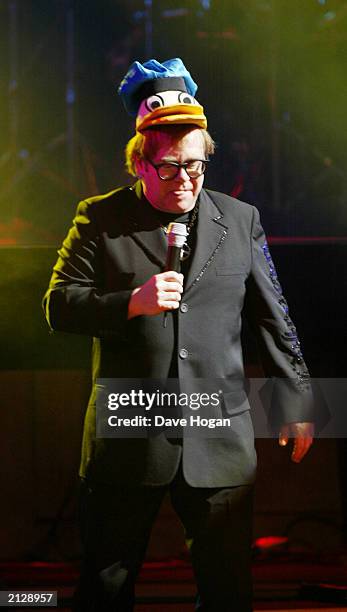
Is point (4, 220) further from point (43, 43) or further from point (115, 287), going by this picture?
point (115, 287)

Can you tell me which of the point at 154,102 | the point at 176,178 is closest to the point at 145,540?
the point at 176,178

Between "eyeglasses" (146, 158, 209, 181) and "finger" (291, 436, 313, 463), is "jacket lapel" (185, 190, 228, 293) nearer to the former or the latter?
"eyeglasses" (146, 158, 209, 181)

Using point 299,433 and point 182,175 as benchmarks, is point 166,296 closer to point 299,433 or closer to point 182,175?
point 182,175

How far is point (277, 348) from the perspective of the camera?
183 cm

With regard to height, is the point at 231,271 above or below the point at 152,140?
below

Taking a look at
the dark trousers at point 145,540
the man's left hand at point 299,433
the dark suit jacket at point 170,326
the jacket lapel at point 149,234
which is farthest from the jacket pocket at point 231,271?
the dark trousers at point 145,540

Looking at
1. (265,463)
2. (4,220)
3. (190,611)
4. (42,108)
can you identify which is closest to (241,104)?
(42,108)

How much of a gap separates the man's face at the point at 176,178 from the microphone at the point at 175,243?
0.21 metres

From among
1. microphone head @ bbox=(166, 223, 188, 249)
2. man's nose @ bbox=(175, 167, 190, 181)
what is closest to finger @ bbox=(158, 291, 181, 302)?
microphone head @ bbox=(166, 223, 188, 249)

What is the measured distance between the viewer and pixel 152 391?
1818mm

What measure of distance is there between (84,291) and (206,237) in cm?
34

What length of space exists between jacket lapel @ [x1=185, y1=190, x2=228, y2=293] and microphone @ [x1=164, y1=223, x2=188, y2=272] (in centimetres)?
18

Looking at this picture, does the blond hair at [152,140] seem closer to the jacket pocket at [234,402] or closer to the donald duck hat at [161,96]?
the donald duck hat at [161,96]

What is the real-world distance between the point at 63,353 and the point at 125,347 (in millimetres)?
729
